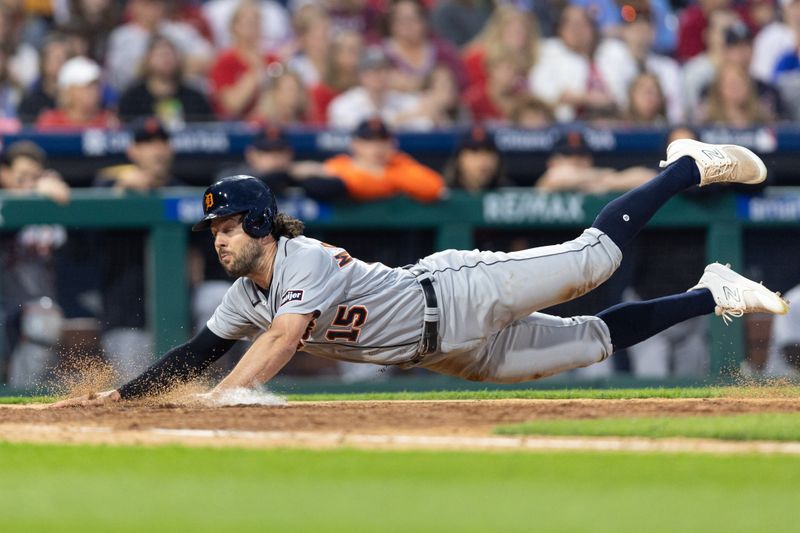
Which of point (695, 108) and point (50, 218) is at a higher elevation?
point (695, 108)

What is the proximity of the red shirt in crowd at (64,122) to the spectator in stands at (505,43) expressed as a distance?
330 cm

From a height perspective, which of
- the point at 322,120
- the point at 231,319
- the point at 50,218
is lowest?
the point at 231,319

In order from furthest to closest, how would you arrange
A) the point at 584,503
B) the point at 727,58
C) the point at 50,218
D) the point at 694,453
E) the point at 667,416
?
the point at 727,58
the point at 50,218
the point at 667,416
the point at 694,453
the point at 584,503

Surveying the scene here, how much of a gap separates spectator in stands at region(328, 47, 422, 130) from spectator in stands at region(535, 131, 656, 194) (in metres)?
1.62

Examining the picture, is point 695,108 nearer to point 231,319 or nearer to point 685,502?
point 231,319

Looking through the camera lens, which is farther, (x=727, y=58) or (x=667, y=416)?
(x=727, y=58)

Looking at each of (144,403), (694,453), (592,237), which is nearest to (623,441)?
(694,453)

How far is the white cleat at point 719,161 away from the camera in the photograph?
7238 millimetres

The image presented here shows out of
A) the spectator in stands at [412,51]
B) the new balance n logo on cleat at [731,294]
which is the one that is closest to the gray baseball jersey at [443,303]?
the new balance n logo on cleat at [731,294]

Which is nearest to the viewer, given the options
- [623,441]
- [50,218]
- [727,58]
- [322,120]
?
[623,441]

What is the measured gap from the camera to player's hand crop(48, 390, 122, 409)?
7039 millimetres

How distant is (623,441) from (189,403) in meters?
2.16

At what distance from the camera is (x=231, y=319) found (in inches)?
268

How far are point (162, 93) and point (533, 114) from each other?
9.70 ft
